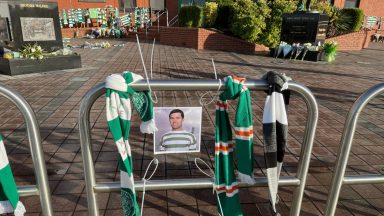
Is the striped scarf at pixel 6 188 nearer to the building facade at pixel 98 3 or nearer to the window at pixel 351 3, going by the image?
the building facade at pixel 98 3

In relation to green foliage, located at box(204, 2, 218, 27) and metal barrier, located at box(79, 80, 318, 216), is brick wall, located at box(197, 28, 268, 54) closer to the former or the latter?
green foliage, located at box(204, 2, 218, 27)

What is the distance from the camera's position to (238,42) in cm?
1366

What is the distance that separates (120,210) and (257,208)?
3.98 feet

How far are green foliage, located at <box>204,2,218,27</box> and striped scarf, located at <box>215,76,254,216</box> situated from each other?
1304 centimetres

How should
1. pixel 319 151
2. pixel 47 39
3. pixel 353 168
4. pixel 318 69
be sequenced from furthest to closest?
pixel 318 69 → pixel 47 39 → pixel 319 151 → pixel 353 168

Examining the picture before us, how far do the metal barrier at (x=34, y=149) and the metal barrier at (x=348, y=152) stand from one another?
1.83 metres

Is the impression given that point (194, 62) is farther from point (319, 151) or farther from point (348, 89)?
point (319, 151)

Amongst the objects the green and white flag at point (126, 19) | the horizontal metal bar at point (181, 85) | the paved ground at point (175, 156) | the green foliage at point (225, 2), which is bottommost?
the paved ground at point (175, 156)

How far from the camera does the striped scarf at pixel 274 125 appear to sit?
1730 mm

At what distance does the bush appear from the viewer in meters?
13.9

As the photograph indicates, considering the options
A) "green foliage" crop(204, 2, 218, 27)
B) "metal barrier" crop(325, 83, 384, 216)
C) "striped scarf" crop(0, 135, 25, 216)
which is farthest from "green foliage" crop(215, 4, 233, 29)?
"striped scarf" crop(0, 135, 25, 216)

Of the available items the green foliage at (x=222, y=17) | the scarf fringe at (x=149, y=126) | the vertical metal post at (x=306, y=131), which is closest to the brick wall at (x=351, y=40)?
the green foliage at (x=222, y=17)

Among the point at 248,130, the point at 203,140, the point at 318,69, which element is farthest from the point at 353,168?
the point at 318,69

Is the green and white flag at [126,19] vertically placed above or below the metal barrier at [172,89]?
above
